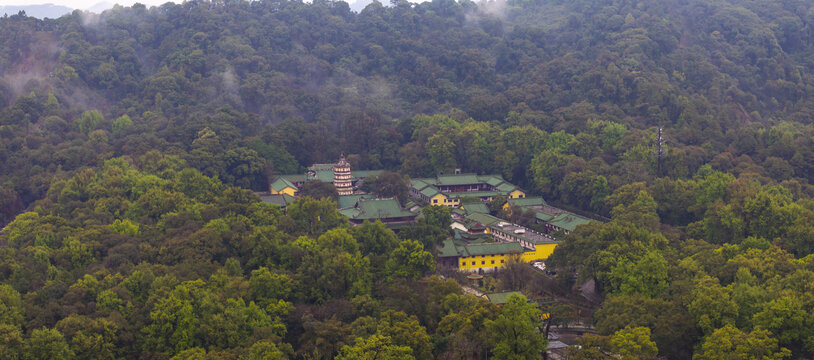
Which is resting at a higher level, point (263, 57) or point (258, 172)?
point (263, 57)

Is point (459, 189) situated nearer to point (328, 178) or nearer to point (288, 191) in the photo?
point (328, 178)

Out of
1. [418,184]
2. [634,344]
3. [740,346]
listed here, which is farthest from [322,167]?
[740,346]

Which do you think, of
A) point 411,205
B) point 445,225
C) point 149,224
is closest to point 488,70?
point 411,205

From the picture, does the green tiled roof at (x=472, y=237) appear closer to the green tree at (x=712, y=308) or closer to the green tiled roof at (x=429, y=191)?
the green tiled roof at (x=429, y=191)

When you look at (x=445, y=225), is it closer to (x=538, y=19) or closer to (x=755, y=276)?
(x=755, y=276)

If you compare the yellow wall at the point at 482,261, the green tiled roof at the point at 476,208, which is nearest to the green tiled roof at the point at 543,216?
the green tiled roof at the point at 476,208
